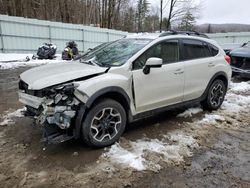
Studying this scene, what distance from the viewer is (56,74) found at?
3.73 m

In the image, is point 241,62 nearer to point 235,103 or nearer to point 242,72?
point 242,72

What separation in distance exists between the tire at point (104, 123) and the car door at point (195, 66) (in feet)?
5.60

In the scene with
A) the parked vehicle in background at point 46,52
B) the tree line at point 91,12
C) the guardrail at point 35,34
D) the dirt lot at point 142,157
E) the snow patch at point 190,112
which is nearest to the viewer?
the dirt lot at point 142,157

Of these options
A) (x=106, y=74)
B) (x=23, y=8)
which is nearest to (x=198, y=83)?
(x=106, y=74)

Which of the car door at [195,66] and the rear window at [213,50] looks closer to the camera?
the car door at [195,66]

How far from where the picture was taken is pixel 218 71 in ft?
18.3

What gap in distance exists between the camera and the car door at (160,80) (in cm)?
413

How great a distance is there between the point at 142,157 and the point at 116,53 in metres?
1.91

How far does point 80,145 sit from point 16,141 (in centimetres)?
105

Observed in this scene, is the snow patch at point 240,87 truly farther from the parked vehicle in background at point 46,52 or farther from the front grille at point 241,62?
the parked vehicle in background at point 46,52

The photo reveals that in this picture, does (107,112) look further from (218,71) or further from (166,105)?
(218,71)

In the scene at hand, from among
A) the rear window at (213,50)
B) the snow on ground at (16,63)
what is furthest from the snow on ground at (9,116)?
the snow on ground at (16,63)

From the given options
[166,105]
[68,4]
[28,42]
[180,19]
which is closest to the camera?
[166,105]

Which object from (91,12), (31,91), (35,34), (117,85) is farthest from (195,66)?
(91,12)
